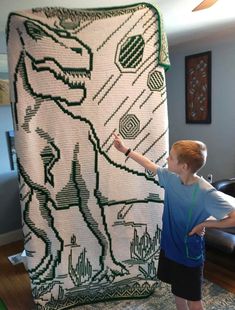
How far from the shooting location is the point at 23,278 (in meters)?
2.42

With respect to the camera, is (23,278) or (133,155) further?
(23,278)

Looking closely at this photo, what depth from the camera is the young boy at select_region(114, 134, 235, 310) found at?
4.45ft

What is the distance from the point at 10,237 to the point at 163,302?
5.94 feet

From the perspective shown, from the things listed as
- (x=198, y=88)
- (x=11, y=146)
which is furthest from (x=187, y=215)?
(x=198, y=88)

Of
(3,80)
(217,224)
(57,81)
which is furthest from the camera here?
(3,80)

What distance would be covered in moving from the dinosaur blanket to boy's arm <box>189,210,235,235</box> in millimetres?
538

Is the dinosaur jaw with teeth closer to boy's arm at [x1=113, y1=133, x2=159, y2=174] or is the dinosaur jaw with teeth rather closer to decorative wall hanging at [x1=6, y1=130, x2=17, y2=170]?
boy's arm at [x1=113, y1=133, x2=159, y2=174]

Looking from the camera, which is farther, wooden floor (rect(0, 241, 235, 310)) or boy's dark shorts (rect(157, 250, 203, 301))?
wooden floor (rect(0, 241, 235, 310))

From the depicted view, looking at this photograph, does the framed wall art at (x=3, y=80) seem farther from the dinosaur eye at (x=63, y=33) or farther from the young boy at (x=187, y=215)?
the young boy at (x=187, y=215)

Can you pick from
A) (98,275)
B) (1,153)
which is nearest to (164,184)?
(98,275)

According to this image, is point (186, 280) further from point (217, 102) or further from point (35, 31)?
point (217, 102)

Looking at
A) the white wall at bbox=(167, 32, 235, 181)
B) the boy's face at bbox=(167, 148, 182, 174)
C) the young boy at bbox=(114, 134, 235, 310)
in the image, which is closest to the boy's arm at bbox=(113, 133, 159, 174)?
the young boy at bbox=(114, 134, 235, 310)

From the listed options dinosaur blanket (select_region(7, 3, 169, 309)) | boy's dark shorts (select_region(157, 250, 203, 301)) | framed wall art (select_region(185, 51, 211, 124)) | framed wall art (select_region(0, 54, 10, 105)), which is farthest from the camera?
framed wall art (select_region(185, 51, 211, 124))

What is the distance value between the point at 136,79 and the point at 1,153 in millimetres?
1812
